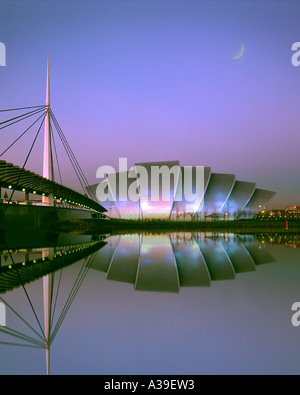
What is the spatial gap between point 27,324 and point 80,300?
128 cm

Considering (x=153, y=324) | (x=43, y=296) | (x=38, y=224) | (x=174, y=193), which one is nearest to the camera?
(x=153, y=324)

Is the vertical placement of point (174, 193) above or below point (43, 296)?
above

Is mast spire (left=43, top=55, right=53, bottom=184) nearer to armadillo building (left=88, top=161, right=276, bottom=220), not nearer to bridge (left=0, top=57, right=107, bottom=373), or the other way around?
bridge (left=0, top=57, right=107, bottom=373)

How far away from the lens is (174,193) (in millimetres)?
74500

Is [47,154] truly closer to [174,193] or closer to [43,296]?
[43,296]

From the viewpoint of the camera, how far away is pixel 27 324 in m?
3.81

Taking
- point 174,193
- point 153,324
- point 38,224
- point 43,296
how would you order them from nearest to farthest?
point 153,324, point 43,296, point 38,224, point 174,193

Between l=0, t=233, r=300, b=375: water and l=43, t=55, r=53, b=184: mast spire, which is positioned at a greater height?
l=43, t=55, r=53, b=184: mast spire

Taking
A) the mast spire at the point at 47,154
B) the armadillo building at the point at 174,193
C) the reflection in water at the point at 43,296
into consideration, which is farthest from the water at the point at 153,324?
the armadillo building at the point at 174,193

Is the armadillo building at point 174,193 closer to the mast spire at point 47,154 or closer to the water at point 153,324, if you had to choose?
the mast spire at point 47,154

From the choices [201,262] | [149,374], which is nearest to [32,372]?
[149,374]

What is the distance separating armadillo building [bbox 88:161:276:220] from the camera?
74750 millimetres

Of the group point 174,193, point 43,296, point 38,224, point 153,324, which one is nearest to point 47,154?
point 38,224

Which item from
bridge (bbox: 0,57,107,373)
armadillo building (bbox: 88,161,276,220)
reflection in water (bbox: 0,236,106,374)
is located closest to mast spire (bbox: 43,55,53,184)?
bridge (bbox: 0,57,107,373)
